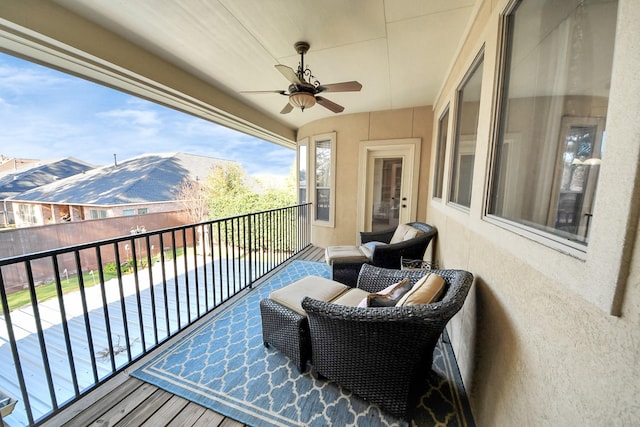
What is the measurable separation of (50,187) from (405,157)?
10985mm

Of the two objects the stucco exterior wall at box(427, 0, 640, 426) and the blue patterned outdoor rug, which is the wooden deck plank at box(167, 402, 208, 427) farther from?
the stucco exterior wall at box(427, 0, 640, 426)

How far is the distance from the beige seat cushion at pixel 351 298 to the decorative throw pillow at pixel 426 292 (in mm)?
429

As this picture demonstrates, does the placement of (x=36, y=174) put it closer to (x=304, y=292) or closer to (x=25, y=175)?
(x=25, y=175)

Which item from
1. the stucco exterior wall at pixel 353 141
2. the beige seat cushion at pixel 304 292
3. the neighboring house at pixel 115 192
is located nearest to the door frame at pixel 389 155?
the stucco exterior wall at pixel 353 141

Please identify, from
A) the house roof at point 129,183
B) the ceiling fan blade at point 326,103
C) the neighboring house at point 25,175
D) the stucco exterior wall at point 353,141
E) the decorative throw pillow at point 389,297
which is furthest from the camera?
the house roof at point 129,183

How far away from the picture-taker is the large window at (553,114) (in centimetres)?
73

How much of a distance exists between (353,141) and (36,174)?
31.0 ft

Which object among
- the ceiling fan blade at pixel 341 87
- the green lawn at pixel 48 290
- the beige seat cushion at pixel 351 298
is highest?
the ceiling fan blade at pixel 341 87

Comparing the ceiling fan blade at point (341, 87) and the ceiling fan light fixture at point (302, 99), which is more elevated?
the ceiling fan blade at point (341, 87)

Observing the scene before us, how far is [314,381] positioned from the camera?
1506mm

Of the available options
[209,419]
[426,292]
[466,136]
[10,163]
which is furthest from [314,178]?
[10,163]

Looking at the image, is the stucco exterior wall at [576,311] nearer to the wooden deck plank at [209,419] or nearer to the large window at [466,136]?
the large window at [466,136]

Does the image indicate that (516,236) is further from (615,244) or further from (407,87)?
(407,87)

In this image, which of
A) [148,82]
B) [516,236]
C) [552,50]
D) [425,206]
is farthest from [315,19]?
[425,206]
